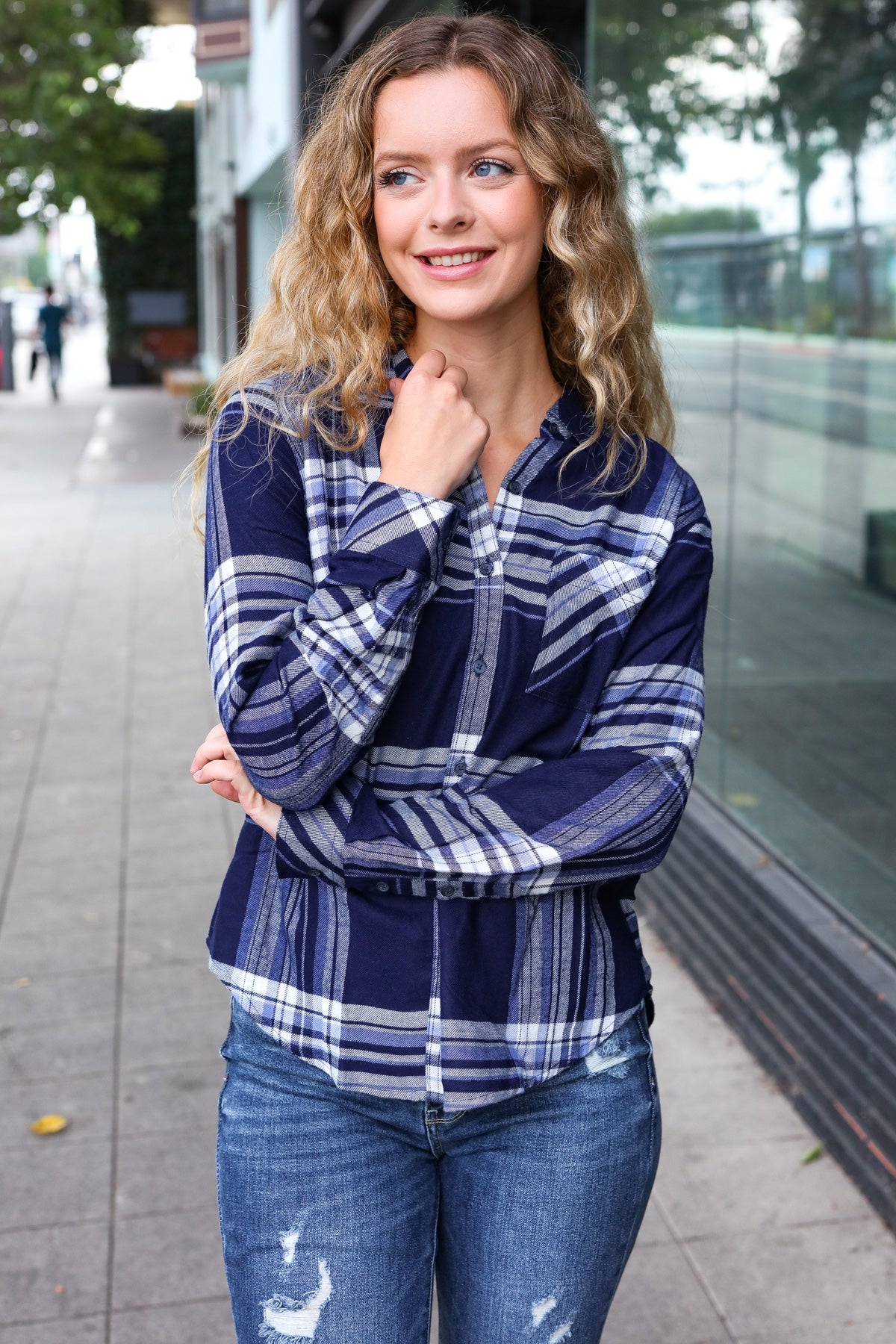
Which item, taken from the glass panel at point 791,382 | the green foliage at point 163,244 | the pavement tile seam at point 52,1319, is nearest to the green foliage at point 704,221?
the glass panel at point 791,382

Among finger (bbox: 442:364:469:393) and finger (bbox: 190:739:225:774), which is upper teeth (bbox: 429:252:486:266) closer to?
finger (bbox: 442:364:469:393)

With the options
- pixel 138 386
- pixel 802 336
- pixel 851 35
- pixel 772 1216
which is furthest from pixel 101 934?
pixel 138 386

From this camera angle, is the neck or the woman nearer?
the woman

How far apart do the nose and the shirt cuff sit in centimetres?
32

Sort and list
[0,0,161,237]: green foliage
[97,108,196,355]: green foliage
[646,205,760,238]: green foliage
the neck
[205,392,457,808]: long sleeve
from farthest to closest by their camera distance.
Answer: [97,108,196,355]: green foliage
[0,0,161,237]: green foliage
[646,205,760,238]: green foliage
the neck
[205,392,457,808]: long sleeve

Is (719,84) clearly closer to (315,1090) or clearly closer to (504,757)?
(504,757)

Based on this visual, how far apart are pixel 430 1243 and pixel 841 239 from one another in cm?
334

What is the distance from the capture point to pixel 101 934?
475cm

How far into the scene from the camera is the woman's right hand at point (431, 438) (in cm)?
163

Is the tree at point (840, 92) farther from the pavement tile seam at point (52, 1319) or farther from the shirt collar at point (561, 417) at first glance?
the pavement tile seam at point (52, 1319)

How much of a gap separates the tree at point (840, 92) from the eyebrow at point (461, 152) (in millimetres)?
2612

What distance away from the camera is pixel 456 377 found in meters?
1.75

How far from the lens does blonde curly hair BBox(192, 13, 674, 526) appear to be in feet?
5.65

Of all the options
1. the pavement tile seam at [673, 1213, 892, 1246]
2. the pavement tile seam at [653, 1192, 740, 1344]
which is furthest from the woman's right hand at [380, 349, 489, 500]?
the pavement tile seam at [673, 1213, 892, 1246]
